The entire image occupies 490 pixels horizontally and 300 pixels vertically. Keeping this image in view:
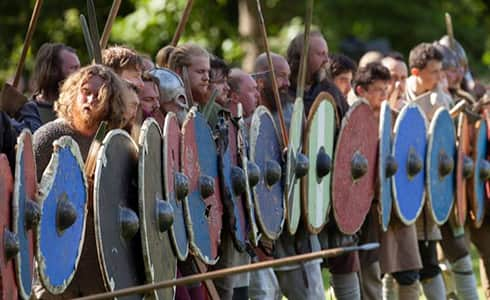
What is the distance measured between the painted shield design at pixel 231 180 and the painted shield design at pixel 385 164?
120cm

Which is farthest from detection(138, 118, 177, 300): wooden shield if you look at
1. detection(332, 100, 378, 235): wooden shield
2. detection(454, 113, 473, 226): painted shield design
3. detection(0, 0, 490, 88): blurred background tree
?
detection(0, 0, 490, 88): blurred background tree

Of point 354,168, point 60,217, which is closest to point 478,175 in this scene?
point 354,168

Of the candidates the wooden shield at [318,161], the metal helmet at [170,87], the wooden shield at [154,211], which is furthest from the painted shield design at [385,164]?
the wooden shield at [154,211]

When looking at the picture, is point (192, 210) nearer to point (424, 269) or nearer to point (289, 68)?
point (289, 68)

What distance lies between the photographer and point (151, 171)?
22.0ft

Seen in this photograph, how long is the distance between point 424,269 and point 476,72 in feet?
48.5

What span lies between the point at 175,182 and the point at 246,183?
78 centimetres

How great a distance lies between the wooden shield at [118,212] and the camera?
636 centimetres

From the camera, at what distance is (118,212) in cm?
A: 651

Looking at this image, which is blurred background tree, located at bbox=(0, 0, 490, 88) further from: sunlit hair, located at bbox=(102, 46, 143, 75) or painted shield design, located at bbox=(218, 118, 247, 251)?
sunlit hair, located at bbox=(102, 46, 143, 75)

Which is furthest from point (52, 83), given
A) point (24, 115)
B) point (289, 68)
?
point (289, 68)

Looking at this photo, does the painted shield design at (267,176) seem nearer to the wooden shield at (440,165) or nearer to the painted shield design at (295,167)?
the painted shield design at (295,167)

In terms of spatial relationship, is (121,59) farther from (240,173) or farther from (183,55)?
(240,173)

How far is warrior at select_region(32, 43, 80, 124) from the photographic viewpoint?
754 cm
